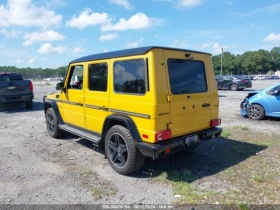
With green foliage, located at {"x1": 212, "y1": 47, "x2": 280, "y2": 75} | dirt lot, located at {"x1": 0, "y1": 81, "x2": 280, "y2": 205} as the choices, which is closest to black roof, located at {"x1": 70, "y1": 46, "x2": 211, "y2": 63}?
dirt lot, located at {"x1": 0, "y1": 81, "x2": 280, "y2": 205}

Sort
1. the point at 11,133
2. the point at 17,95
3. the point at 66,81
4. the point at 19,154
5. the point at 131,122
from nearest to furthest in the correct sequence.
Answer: the point at 131,122 → the point at 19,154 → the point at 66,81 → the point at 11,133 → the point at 17,95

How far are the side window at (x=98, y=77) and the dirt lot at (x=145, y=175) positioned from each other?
1568 mm

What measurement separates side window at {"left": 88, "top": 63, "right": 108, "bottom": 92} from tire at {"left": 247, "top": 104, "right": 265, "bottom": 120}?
659 centimetres

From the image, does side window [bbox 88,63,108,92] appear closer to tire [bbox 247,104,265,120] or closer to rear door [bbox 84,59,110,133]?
rear door [bbox 84,59,110,133]

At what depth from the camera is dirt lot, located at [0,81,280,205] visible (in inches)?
139

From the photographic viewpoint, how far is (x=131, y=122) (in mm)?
4008

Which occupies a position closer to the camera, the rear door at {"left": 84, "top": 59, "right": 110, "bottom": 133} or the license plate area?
the license plate area

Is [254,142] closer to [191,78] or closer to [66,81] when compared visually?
[191,78]

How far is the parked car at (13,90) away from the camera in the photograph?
1112 cm

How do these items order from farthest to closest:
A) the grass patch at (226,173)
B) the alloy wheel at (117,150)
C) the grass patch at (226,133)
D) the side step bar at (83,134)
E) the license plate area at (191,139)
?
1. the grass patch at (226,133)
2. the side step bar at (83,134)
3. the alloy wheel at (117,150)
4. the license plate area at (191,139)
5. the grass patch at (226,173)

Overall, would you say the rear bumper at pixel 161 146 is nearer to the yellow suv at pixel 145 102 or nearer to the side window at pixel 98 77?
the yellow suv at pixel 145 102

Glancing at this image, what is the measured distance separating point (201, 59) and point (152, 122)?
1785 millimetres

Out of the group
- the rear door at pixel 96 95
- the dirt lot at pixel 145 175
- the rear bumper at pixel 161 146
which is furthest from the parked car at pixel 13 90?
the rear bumper at pixel 161 146

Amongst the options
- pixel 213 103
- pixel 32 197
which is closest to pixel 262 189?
pixel 213 103
